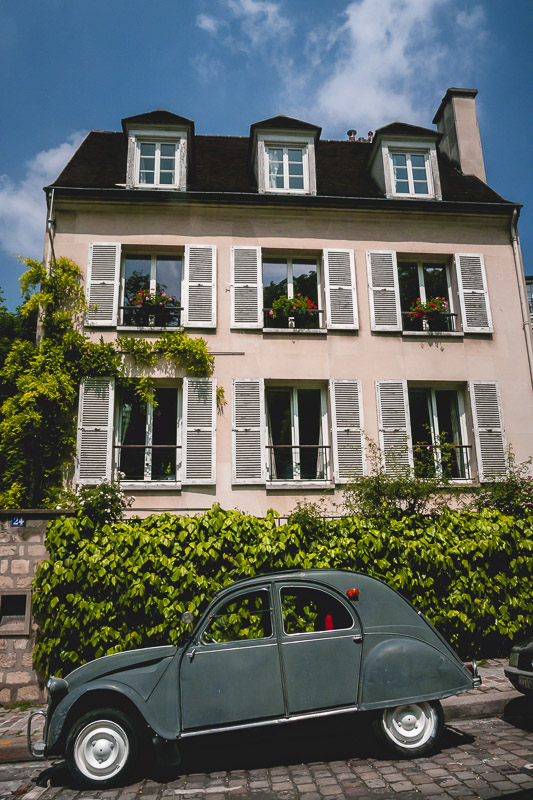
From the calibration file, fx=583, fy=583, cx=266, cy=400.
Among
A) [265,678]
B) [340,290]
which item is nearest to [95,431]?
[340,290]

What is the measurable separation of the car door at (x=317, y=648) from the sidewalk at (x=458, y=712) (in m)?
1.93

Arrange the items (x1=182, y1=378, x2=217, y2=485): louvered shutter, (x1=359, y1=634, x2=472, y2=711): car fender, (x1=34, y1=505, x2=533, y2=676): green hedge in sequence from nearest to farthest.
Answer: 1. (x1=359, y1=634, x2=472, y2=711): car fender
2. (x1=34, y1=505, x2=533, y2=676): green hedge
3. (x1=182, y1=378, x2=217, y2=485): louvered shutter

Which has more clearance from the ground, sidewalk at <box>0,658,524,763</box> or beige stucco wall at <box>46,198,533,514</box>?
beige stucco wall at <box>46,198,533,514</box>

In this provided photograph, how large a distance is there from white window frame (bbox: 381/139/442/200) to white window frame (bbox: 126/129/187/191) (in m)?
4.86

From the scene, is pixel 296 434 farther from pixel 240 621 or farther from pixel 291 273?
pixel 240 621

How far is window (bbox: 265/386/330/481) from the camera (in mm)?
12117

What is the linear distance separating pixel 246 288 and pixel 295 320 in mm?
1297

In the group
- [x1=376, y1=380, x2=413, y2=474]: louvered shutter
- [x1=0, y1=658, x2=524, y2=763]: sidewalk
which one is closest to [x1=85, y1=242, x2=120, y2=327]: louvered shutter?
[x1=376, y1=380, x2=413, y2=474]: louvered shutter

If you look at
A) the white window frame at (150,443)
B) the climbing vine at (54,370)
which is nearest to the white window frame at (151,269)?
the climbing vine at (54,370)

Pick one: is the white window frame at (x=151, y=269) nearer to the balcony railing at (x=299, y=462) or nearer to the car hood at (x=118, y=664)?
the balcony railing at (x=299, y=462)

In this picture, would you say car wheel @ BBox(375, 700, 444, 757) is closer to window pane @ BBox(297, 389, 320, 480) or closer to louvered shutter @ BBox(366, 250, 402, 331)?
window pane @ BBox(297, 389, 320, 480)

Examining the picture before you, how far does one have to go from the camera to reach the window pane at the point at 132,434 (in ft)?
38.8

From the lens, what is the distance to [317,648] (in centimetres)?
517

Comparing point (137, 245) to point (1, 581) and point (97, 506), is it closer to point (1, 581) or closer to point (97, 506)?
point (97, 506)
